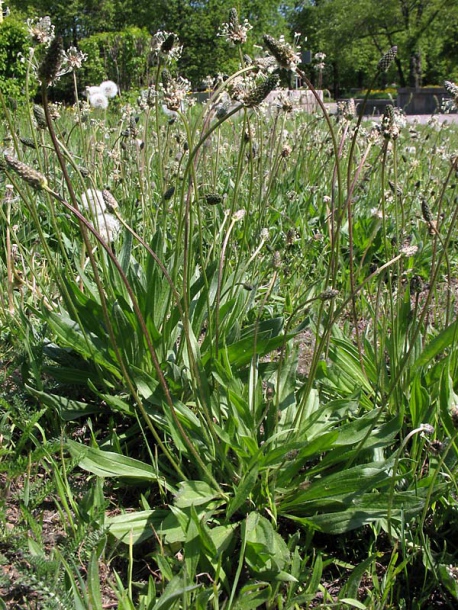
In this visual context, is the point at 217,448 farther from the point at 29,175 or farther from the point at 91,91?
the point at 91,91

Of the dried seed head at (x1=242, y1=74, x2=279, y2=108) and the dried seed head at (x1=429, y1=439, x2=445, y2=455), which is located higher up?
the dried seed head at (x1=242, y1=74, x2=279, y2=108)

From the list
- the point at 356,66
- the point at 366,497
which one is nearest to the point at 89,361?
the point at 366,497

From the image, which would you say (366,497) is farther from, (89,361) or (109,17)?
(109,17)

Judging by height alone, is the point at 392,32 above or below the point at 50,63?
above

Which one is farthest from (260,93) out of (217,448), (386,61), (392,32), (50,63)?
(392,32)

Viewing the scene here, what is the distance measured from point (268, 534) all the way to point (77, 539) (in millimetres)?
428

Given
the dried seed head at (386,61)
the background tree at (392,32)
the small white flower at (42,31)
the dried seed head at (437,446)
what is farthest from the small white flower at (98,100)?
the background tree at (392,32)

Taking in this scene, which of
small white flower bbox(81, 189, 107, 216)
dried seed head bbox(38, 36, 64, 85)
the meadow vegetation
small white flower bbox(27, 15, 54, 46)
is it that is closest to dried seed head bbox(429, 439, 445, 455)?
the meadow vegetation

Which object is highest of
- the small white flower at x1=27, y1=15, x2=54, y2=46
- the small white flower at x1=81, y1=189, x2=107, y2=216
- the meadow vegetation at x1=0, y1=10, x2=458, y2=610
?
the small white flower at x1=27, y1=15, x2=54, y2=46

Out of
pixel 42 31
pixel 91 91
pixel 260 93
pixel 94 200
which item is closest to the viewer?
pixel 260 93

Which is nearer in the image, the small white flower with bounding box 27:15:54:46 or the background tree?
the small white flower with bounding box 27:15:54:46

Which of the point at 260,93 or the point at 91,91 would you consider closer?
the point at 260,93

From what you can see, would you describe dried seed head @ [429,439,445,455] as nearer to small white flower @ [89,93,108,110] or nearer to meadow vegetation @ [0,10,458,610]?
meadow vegetation @ [0,10,458,610]

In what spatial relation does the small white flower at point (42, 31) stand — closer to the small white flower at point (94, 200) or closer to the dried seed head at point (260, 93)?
the small white flower at point (94, 200)
